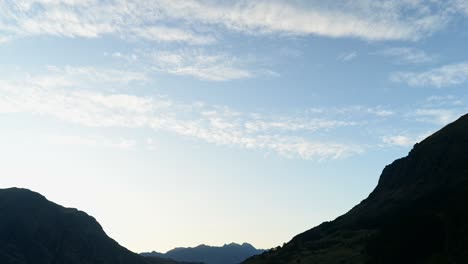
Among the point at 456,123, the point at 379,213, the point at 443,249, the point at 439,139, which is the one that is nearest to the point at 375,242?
the point at 443,249

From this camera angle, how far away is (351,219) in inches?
5261

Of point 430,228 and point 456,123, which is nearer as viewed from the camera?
point 430,228

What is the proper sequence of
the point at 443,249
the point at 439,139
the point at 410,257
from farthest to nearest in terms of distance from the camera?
the point at 439,139 < the point at 410,257 < the point at 443,249

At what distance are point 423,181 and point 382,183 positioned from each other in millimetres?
28741

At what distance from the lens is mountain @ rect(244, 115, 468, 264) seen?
59.9m

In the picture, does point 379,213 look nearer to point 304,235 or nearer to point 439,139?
point 304,235

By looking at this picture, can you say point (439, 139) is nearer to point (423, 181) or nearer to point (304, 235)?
point (423, 181)

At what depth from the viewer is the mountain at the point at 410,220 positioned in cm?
5994

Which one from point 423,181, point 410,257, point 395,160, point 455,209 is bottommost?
point 410,257

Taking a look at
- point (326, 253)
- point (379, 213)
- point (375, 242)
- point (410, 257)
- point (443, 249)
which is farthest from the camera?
point (379, 213)

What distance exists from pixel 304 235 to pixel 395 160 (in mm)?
49355

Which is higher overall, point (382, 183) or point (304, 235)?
point (382, 183)

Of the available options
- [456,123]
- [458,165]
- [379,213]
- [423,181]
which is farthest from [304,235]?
[456,123]

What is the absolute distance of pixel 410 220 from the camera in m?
69.6
